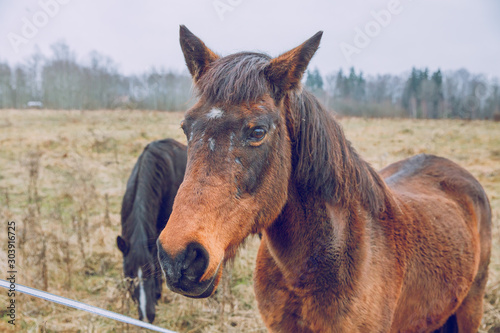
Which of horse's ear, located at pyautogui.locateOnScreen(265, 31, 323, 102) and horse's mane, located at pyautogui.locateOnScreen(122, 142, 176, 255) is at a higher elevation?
horse's ear, located at pyautogui.locateOnScreen(265, 31, 323, 102)

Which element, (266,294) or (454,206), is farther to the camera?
(454,206)

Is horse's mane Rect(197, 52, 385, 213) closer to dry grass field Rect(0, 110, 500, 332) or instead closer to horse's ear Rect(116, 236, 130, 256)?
dry grass field Rect(0, 110, 500, 332)

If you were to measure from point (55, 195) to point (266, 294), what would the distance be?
27.6 feet

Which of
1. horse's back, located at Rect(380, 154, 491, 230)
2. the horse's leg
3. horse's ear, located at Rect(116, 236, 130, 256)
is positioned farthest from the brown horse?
horse's ear, located at Rect(116, 236, 130, 256)

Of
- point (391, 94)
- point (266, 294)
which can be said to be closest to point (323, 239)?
point (266, 294)

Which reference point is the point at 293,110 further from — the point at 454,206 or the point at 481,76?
the point at 481,76

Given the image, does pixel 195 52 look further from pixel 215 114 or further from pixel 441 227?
pixel 441 227

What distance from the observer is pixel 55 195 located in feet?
28.6

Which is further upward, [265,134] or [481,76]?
[481,76]

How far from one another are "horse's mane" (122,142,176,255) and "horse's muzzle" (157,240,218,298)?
289cm

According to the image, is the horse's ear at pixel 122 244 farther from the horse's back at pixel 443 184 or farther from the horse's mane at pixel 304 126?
the horse's back at pixel 443 184

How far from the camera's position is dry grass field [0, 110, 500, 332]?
14.1 feet

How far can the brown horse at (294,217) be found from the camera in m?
1.49

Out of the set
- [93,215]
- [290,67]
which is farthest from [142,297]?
[93,215]
